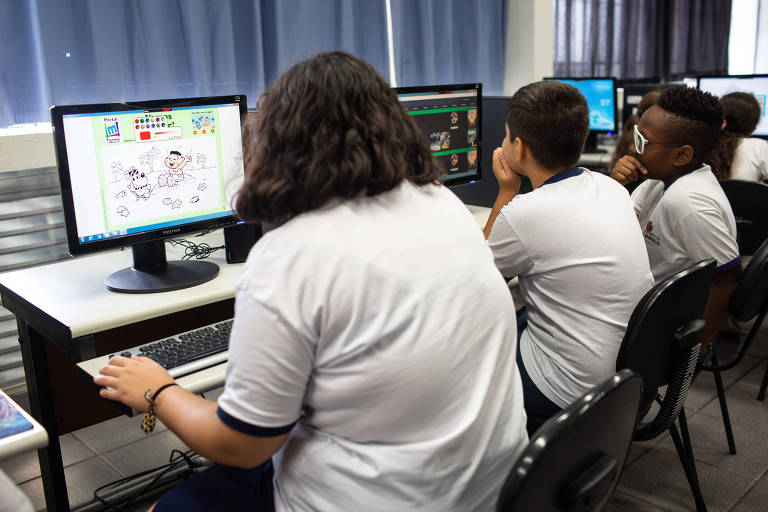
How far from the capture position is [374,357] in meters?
0.89

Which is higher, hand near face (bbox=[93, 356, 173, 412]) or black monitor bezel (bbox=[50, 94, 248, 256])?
black monitor bezel (bbox=[50, 94, 248, 256])

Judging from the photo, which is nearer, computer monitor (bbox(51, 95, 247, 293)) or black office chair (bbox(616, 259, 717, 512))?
black office chair (bbox(616, 259, 717, 512))

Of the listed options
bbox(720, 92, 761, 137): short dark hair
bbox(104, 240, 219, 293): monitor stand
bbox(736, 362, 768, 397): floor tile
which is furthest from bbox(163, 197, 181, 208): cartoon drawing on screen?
bbox(720, 92, 761, 137): short dark hair

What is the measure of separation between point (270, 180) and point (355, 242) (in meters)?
0.15

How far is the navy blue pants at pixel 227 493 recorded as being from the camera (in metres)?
1.11

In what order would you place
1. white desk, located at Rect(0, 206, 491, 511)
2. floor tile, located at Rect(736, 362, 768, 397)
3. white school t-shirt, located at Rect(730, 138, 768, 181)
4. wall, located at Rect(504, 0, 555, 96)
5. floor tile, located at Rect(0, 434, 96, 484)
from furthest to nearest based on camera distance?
wall, located at Rect(504, 0, 555, 96), white school t-shirt, located at Rect(730, 138, 768, 181), floor tile, located at Rect(736, 362, 768, 397), floor tile, located at Rect(0, 434, 96, 484), white desk, located at Rect(0, 206, 491, 511)

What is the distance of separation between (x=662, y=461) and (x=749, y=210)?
3.10 ft

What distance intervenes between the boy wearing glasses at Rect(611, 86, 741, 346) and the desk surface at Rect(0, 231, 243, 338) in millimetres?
1153

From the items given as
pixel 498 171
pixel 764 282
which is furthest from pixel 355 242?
pixel 764 282

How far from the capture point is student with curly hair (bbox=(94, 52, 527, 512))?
2.89 ft

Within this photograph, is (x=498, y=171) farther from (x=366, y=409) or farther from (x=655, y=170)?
(x=366, y=409)

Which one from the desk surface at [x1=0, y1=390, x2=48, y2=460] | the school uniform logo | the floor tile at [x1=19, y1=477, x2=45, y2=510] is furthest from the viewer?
the floor tile at [x1=19, y1=477, x2=45, y2=510]

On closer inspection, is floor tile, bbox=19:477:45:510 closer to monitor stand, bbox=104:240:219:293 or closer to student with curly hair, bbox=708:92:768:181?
monitor stand, bbox=104:240:219:293

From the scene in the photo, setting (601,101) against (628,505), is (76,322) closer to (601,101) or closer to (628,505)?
(628,505)
